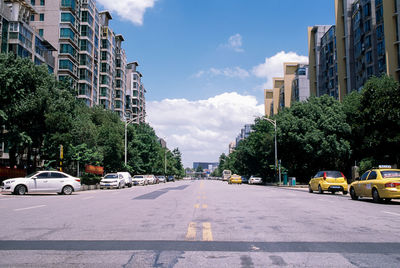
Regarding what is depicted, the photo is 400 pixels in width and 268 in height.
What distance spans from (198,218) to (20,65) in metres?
30.3

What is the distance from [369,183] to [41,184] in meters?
18.4

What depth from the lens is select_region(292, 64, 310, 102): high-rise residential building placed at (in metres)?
A: 87.5

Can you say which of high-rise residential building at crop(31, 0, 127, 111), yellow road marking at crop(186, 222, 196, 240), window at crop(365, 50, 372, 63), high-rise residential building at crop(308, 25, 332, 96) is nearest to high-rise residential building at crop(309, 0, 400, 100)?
window at crop(365, 50, 372, 63)

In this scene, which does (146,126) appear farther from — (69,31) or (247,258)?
(247,258)

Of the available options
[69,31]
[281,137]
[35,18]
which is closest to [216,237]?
[281,137]

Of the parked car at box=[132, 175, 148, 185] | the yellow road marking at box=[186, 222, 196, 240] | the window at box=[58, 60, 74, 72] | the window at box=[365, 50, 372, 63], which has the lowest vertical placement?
the parked car at box=[132, 175, 148, 185]

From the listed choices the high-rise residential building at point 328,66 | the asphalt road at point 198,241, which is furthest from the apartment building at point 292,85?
the asphalt road at point 198,241

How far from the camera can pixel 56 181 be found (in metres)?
23.8

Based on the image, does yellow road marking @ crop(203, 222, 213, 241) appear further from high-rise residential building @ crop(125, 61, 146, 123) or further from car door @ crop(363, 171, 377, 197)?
high-rise residential building @ crop(125, 61, 146, 123)

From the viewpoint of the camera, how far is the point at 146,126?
77.2 m

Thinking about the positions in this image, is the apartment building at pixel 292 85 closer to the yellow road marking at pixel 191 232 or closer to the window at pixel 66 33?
the window at pixel 66 33

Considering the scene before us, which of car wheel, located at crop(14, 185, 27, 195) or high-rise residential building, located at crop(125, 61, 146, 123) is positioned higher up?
high-rise residential building, located at crop(125, 61, 146, 123)

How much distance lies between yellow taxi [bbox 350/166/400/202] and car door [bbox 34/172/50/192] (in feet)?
58.1

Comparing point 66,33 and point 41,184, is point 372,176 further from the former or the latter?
point 66,33
